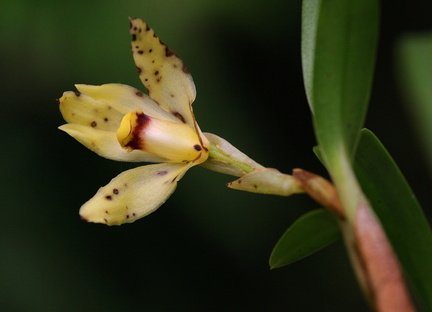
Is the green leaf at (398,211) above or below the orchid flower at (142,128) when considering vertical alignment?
below

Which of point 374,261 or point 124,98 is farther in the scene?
point 124,98

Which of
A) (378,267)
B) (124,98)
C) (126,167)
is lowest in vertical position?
(378,267)

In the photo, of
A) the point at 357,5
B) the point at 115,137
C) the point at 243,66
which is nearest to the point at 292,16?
the point at 243,66

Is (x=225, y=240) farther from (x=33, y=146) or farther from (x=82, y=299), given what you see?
(x=33, y=146)

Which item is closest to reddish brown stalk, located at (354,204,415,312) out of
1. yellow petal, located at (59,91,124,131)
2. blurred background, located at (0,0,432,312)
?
yellow petal, located at (59,91,124,131)

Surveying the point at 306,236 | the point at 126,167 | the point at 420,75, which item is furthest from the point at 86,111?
the point at 126,167

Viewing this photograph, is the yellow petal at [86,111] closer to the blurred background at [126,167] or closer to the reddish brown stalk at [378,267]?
the reddish brown stalk at [378,267]

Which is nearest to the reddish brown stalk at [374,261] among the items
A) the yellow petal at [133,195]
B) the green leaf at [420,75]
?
the yellow petal at [133,195]

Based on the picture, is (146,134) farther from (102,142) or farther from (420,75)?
(420,75)
